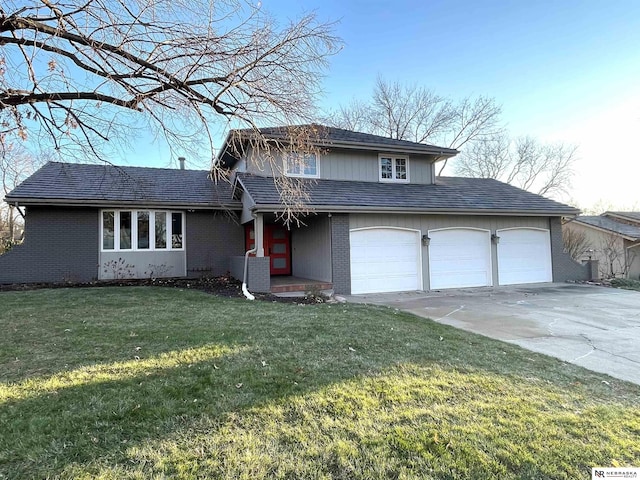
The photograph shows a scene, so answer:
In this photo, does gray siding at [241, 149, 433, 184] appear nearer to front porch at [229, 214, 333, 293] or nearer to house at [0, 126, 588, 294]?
house at [0, 126, 588, 294]

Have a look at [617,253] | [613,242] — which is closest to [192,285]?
[617,253]

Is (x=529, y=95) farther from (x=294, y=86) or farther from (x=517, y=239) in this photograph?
(x=294, y=86)

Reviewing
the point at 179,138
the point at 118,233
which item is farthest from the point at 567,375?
the point at 118,233

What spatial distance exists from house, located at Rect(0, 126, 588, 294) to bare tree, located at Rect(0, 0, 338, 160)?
4.16 m

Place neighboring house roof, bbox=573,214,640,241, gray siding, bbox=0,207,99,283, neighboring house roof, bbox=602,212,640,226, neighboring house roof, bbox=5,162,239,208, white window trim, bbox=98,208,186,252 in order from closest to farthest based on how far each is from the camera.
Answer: neighboring house roof, bbox=5,162,239,208 → gray siding, bbox=0,207,99,283 → white window trim, bbox=98,208,186,252 → neighboring house roof, bbox=573,214,640,241 → neighboring house roof, bbox=602,212,640,226

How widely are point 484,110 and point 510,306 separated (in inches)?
1028

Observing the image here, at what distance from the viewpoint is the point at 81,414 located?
3002 mm

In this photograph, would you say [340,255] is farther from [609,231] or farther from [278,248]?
[609,231]

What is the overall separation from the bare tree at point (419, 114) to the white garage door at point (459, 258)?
17.9 metres

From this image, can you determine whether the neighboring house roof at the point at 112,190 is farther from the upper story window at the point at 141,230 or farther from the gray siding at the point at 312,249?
the gray siding at the point at 312,249

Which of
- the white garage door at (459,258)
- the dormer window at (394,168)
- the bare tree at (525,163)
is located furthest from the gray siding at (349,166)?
the bare tree at (525,163)

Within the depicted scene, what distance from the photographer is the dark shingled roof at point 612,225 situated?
20844 millimetres

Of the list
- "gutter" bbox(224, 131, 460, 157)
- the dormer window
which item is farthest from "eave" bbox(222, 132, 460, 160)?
the dormer window

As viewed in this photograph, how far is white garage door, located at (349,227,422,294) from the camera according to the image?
1161cm
